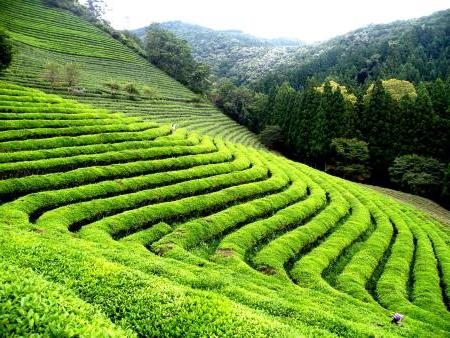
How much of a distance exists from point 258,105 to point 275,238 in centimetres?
9032

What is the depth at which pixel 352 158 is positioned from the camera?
6988 cm

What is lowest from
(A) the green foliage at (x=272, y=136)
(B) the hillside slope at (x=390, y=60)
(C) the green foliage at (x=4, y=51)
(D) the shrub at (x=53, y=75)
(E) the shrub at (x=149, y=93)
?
(A) the green foliage at (x=272, y=136)

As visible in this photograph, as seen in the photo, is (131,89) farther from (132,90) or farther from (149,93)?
(149,93)

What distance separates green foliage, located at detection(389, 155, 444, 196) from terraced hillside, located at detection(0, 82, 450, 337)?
464 inches

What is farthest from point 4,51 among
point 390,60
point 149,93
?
point 390,60

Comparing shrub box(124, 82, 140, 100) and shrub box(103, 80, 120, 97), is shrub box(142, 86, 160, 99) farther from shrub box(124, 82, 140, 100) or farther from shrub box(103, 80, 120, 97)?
shrub box(103, 80, 120, 97)

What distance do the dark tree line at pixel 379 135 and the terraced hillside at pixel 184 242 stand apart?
14.0m

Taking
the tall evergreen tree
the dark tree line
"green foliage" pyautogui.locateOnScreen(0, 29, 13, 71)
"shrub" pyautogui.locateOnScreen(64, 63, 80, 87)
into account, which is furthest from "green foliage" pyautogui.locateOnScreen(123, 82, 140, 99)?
the tall evergreen tree

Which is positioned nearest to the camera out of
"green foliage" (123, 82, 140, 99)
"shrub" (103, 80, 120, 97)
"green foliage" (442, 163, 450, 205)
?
"green foliage" (442, 163, 450, 205)

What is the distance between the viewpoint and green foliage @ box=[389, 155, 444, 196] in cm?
6097

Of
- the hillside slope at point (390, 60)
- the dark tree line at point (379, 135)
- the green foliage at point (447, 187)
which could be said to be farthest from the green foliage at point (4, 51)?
the hillside slope at point (390, 60)

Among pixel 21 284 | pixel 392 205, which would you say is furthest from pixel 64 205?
pixel 392 205

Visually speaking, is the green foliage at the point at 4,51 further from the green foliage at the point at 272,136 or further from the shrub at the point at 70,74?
the green foliage at the point at 272,136

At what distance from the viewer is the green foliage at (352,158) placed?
69.6 metres
